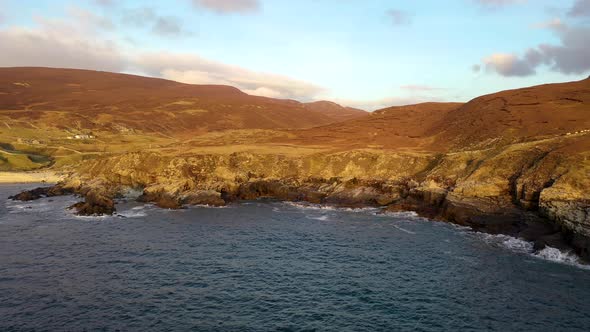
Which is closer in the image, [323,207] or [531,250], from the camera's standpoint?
[531,250]

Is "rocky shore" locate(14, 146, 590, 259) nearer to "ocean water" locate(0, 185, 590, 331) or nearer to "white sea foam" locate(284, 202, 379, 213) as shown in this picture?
"white sea foam" locate(284, 202, 379, 213)

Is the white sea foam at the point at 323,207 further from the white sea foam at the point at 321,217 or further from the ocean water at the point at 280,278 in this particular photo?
the ocean water at the point at 280,278

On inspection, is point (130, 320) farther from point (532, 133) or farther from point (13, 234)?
point (532, 133)

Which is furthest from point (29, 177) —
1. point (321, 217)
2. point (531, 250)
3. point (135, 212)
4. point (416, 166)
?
point (531, 250)

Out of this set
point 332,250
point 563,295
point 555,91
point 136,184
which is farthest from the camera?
point 555,91

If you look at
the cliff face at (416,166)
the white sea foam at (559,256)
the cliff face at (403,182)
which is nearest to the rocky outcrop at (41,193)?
the cliff face at (416,166)

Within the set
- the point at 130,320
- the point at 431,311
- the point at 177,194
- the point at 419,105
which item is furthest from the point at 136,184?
the point at 419,105

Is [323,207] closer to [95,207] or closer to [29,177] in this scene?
[95,207]
